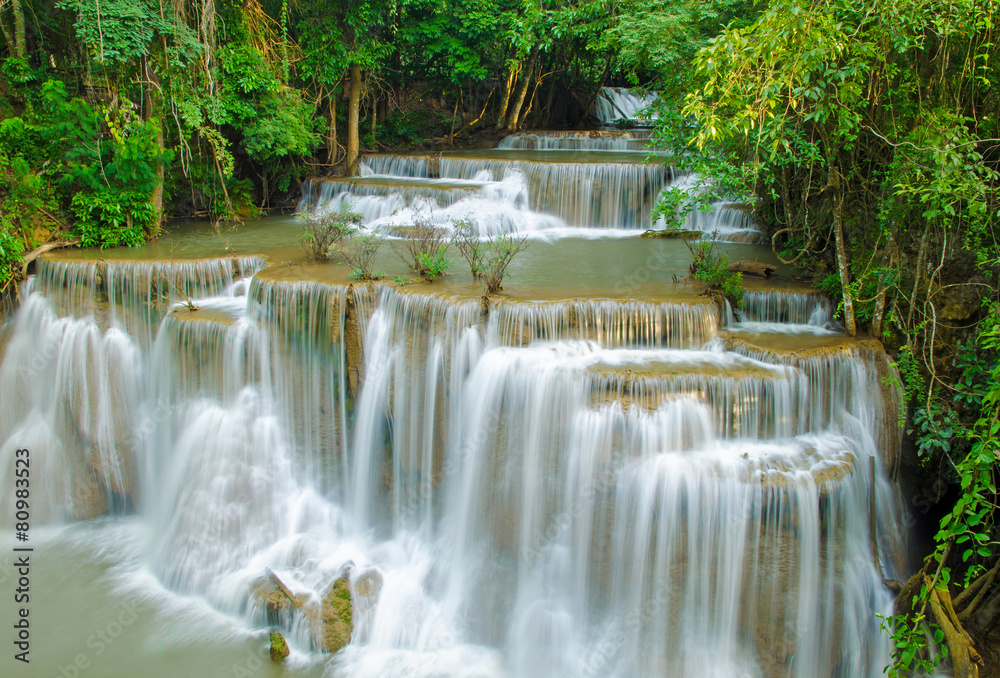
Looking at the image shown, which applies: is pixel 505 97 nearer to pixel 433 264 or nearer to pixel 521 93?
pixel 521 93

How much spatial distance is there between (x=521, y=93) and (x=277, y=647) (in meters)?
15.4

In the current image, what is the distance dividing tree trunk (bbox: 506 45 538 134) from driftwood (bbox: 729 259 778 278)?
11.3m

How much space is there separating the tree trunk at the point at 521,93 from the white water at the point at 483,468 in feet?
37.7

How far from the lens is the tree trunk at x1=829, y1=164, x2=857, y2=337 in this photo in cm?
655

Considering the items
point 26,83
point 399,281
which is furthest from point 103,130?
point 399,281

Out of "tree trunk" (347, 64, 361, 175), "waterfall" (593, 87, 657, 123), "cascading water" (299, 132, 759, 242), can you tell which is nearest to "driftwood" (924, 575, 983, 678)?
"cascading water" (299, 132, 759, 242)

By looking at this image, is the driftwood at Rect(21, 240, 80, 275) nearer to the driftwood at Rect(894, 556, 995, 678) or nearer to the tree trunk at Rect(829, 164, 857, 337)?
the tree trunk at Rect(829, 164, 857, 337)

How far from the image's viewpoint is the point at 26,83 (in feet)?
34.0

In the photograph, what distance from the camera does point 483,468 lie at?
21.7 feet

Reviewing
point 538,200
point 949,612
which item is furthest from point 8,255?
point 949,612

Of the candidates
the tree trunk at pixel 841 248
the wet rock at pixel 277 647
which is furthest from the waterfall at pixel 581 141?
the wet rock at pixel 277 647

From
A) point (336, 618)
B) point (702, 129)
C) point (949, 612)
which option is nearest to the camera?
point (949, 612)

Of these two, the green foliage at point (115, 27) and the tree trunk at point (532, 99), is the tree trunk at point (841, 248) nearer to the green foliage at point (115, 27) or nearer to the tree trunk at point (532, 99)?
the green foliage at point (115, 27)

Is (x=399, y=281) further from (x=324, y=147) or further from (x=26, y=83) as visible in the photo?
(x=324, y=147)
